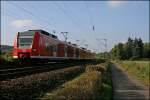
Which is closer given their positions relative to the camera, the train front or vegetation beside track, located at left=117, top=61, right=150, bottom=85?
the train front

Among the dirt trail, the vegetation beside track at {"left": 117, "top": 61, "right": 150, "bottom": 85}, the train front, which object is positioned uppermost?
the train front

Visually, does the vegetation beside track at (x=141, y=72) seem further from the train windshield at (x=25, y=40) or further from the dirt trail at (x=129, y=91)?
the train windshield at (x=25, y=40)

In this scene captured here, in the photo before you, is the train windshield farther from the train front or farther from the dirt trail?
the dirt trail

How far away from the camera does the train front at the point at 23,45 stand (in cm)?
2816

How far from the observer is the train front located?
28.2 m

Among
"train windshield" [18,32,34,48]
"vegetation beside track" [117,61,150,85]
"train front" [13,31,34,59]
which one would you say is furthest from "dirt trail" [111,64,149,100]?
"train windshield" [18,32,34,48]

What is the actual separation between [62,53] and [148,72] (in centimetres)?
1058

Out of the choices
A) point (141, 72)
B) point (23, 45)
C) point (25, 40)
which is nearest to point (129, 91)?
point (23, 45)

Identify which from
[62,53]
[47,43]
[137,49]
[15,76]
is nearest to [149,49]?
[137,49]

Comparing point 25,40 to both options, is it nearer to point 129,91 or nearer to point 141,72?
point 129,91

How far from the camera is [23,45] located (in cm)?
2869

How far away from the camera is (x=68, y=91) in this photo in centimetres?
1075

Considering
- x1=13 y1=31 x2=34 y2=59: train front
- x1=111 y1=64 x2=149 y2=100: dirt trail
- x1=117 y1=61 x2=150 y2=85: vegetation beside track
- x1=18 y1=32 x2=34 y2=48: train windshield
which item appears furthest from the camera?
x1=117 y1=61 x2=150 y2=85: vegetation beside track

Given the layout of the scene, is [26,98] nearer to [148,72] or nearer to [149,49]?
[148,72]
